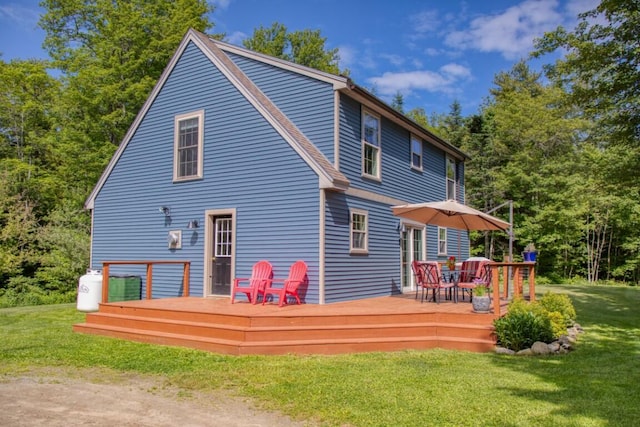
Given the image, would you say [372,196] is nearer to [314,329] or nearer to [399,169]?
[399,169]

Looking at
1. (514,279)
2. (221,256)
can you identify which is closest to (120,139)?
(221,256)

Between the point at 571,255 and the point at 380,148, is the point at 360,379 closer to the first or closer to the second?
the point at 380,148

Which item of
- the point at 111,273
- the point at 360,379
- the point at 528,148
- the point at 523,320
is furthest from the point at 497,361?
the point at 528,148

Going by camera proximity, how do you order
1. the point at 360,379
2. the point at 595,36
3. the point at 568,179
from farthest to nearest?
the point at 568,179 < the point at 595,36 < the point at 360,379

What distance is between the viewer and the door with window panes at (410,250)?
1310 centimetres

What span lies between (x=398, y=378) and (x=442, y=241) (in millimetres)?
10649

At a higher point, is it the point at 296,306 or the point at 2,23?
the point at 2,23

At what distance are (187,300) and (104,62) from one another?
52.7 feet

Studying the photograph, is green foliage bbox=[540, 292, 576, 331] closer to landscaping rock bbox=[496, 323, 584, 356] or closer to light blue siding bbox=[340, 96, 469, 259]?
landscaping rock bbox=[496, 323, 584, 356]

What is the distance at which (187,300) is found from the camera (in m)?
10.4

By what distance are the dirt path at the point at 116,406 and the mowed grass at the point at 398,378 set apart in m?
0.27

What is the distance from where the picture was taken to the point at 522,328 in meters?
7.11

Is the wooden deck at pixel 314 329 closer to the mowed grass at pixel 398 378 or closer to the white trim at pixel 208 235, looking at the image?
the mowed grass at pixel 398 378

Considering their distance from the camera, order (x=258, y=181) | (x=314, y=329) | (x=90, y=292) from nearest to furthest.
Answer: (x=314, y=329)
(x=258, y=181)
(x=90, y=292)
